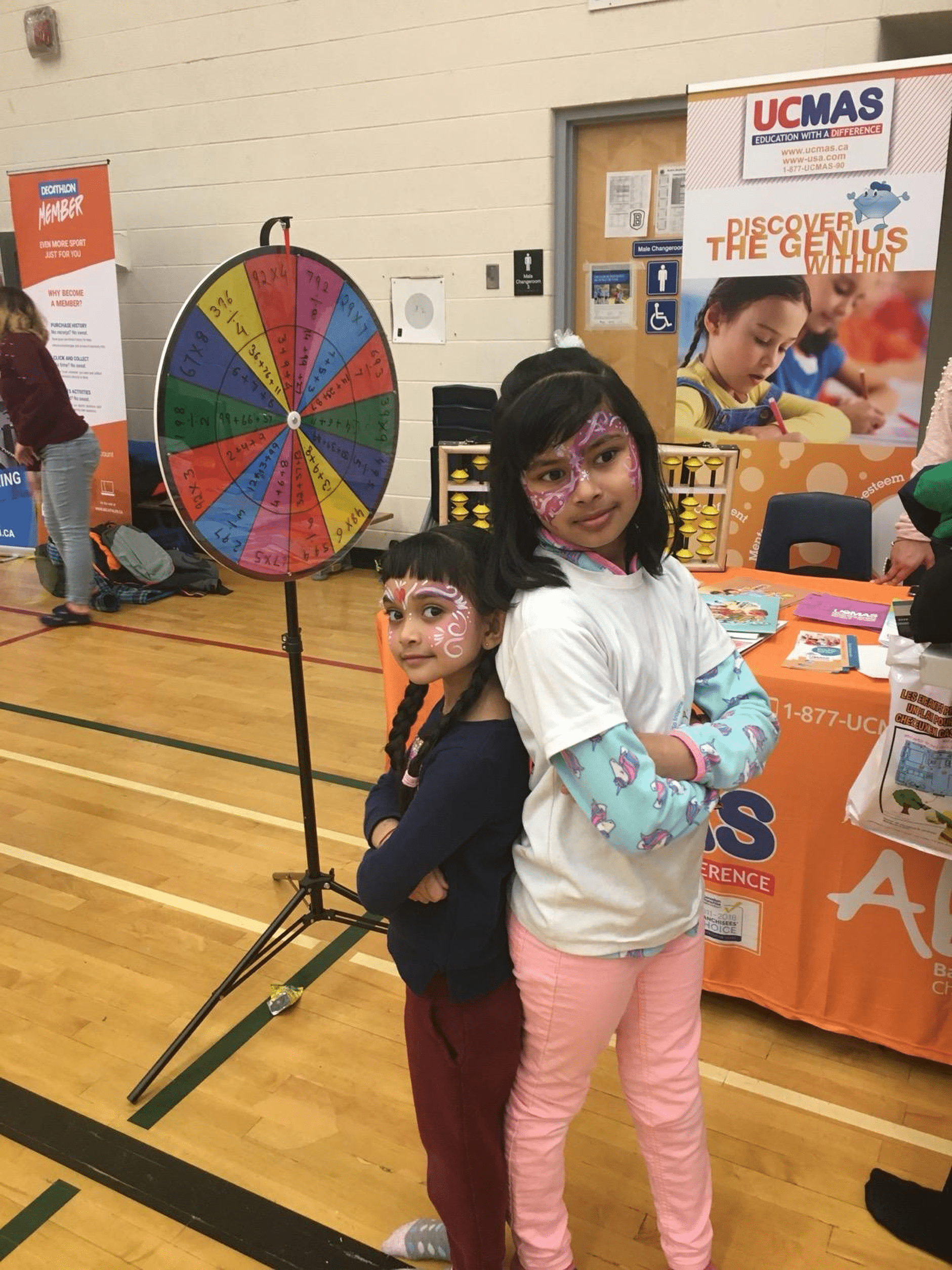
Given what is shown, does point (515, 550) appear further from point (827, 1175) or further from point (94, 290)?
point (94, 290)

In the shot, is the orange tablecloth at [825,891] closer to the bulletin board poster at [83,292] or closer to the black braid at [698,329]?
the black braid at [698,329]

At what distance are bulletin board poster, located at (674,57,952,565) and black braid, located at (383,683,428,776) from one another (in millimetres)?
2925

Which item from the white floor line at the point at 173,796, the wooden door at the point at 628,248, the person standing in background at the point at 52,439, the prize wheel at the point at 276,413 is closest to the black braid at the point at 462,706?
the prize wheel at the point at 276,413

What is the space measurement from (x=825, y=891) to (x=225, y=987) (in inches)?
47.4

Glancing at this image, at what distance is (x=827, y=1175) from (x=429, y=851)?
41.8 inches

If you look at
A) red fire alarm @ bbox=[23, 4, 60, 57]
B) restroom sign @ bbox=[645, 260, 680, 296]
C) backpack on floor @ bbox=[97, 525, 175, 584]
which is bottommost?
backpack on floor @ bbox=[97, 525, 175, 584]

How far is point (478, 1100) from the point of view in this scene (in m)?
1.21

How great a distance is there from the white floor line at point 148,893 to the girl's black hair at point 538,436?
153 centimetres

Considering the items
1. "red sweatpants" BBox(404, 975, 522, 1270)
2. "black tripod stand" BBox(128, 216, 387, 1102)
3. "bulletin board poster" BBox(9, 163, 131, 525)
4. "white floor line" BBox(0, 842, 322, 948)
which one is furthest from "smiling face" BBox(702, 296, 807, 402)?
"bulletin board poster" BBox(9, 163, 131, 525)

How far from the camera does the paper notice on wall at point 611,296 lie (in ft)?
16.0

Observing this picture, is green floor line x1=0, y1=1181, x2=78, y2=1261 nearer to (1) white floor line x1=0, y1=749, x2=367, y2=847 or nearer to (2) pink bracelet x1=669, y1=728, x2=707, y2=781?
(1) white floor line x1=0, y1=749, x2=367, y2=847

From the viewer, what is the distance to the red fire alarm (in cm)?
600

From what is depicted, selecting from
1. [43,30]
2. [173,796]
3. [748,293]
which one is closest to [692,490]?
[748,293]

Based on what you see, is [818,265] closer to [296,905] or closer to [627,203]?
[627,203]
